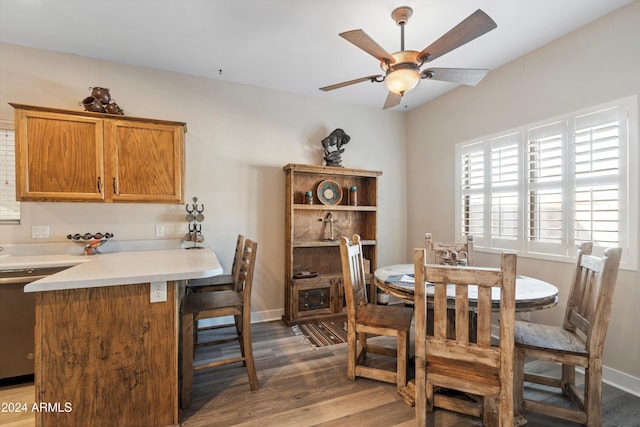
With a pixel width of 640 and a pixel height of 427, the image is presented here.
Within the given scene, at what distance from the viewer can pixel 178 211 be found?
3.23 metres

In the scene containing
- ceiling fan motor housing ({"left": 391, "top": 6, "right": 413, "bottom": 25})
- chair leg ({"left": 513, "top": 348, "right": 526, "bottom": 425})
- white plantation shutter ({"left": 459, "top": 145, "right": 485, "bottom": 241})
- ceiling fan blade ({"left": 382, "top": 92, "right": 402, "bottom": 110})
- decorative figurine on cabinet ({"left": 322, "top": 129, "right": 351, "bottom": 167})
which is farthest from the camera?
decorative figurine on cabinet ({"left": 322, "top": 129, "right": 351, "bottom": 167})

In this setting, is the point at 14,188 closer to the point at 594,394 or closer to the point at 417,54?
the point at 417,54

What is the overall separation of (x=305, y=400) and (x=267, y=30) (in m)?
3.01

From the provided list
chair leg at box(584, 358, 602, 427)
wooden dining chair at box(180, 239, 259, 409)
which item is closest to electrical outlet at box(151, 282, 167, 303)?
wooden dining chair at box(180, 239, 259, 409)

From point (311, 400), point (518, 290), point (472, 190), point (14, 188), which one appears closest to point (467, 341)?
point (518, 290)

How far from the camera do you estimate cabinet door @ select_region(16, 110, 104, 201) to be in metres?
2.45

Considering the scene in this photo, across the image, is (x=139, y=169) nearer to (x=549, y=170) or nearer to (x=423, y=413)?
(x=423, y=413)

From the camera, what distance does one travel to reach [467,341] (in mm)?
1490

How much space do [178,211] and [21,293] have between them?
4.61 feet

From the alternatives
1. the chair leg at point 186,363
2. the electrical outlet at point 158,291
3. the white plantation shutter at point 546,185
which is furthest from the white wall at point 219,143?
the white plantation shutter at point 546,185

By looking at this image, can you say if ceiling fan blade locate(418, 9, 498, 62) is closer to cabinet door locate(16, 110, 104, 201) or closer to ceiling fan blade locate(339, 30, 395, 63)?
ceiling fan blade locate(339, 30, 395, 63)

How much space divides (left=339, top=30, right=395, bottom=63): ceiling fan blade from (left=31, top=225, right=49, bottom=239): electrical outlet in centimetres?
324

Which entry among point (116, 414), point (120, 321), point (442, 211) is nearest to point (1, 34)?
point (120, 321)

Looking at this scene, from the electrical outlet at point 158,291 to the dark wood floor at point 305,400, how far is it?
816mm
